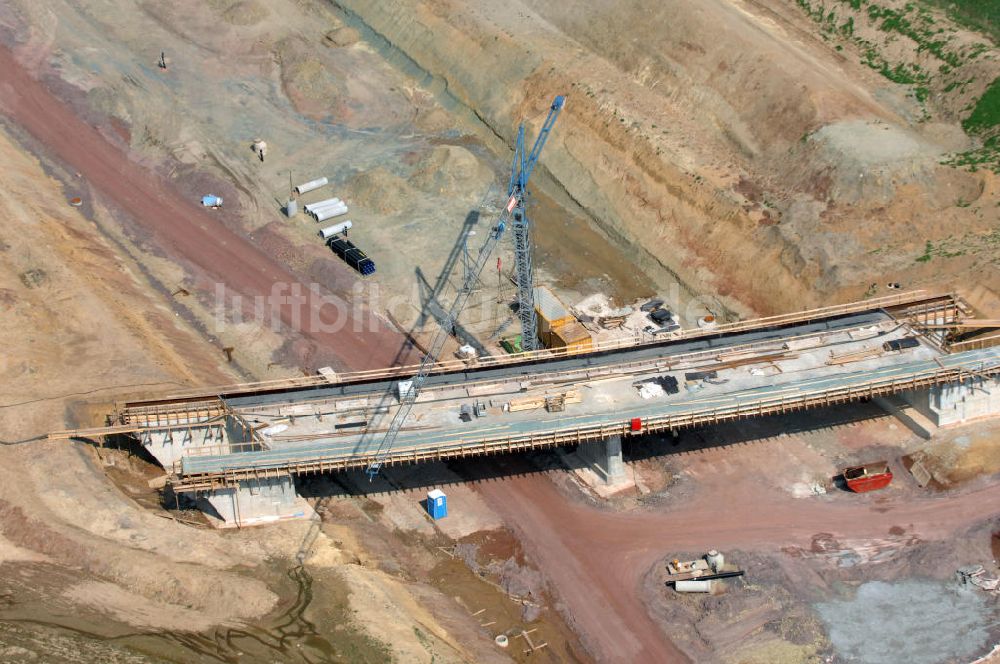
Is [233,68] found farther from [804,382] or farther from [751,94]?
[804,382]

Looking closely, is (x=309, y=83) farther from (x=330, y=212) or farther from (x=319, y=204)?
(x=330, y=212)

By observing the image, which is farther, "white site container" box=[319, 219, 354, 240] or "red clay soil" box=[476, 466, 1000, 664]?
"white site container" box=[319, 219, 354, 240]

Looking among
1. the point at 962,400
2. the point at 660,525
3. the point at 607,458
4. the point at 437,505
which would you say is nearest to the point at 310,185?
the point at 437,505

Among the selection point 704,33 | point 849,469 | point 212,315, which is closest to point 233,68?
point 212,315

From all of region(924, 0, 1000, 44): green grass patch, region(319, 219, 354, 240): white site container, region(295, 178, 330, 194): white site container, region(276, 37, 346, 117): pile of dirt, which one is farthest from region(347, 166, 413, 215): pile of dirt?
region(924, 0, 1000, 44): green grass patch

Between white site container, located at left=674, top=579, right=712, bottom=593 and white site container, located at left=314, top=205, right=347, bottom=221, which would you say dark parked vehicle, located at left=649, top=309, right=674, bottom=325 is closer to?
white site container, located at left=674, top=579, right=712, bottom=593
